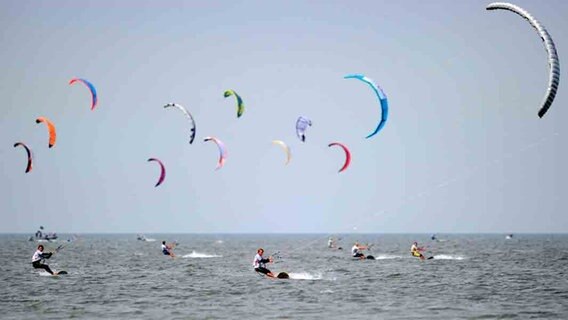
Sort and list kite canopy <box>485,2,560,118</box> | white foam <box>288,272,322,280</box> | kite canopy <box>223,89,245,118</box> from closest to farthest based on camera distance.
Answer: kite canopy <box>485,2,560,118</box> < white foam <box>288,272,322,280</box> < kite canopy <box>223,89,245,118</box>

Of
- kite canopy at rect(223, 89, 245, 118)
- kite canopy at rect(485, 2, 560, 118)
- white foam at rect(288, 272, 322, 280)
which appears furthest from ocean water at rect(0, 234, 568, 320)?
kite canopy at rect(223, 89, 245, 118)

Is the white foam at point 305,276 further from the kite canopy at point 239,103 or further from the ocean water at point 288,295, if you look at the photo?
the kite canopy at point 239,103

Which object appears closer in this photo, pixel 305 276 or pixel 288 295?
pixel 288 295

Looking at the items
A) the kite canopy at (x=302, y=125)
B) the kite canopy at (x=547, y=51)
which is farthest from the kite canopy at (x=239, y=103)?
the kite canopy at (x=547, y=51)

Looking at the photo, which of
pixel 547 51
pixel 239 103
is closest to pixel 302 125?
pixel 239 103

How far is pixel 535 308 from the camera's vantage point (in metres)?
26.8

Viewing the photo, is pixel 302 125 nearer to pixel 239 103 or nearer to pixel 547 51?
pixel 239 103

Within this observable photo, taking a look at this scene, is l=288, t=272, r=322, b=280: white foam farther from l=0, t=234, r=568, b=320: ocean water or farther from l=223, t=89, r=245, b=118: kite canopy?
l=223, t=89, r=245, b=118: kite canopy

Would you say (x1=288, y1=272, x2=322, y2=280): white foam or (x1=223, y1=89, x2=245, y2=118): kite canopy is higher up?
(x1=223, y1=89, x2=245, y2=118): kite canopy

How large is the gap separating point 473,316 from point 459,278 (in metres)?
14.7

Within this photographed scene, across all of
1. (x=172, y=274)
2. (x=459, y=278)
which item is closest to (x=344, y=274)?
(x=459, y=278)

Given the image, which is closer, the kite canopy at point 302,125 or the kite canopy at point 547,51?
the kite canopy at point 547,51

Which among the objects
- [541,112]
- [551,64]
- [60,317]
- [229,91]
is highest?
[229,91]

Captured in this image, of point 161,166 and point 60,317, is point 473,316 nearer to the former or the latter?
point 60,317
